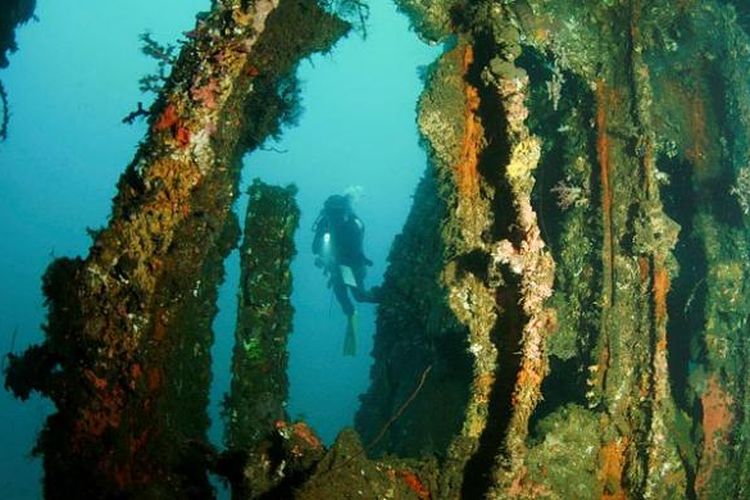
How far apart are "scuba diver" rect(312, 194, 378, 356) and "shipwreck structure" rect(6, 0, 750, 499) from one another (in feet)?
19.2

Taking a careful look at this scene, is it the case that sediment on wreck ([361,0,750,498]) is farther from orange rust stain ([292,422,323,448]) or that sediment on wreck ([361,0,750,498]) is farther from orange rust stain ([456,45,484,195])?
orange rust stain ([292,422,323,448])

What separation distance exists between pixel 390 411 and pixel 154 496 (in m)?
5.77

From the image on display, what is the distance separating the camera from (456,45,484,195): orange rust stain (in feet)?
13.9

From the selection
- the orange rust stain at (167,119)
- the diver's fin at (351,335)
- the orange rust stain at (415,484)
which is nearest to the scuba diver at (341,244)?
the diver's fin at (351,335)

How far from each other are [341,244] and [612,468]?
8657 mm

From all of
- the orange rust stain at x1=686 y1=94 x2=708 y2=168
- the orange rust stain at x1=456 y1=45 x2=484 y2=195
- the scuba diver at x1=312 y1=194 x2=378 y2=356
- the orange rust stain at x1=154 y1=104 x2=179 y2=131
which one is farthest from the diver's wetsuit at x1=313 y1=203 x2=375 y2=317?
the orange rust stain at x1=154 y1=104 x2=179 y2=131

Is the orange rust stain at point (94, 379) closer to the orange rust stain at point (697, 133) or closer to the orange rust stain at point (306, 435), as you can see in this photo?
the orange rust stain at point (306, 435)

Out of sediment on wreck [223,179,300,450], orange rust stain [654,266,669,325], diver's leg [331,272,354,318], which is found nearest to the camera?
sediment on wreck [223,179,300,450]

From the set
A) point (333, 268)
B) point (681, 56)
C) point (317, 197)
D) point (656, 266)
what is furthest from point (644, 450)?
point (317, 197)

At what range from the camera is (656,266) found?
4645 mm

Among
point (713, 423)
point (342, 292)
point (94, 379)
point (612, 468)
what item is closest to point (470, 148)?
point (612, 468)

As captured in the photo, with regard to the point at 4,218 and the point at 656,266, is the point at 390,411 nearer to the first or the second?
the point at 656,266

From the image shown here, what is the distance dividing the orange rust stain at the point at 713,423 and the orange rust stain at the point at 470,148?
10.7 ft

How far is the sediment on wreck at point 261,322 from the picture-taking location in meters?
4.40
